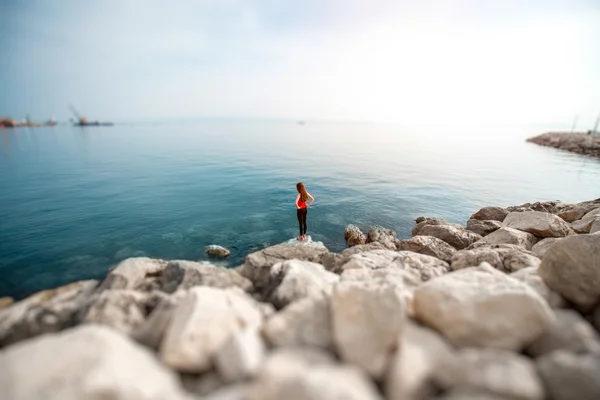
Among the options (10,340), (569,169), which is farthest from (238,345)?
(569,169)

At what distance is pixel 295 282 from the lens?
17.9ft

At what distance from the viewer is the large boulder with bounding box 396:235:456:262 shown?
916cm

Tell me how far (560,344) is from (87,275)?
1260cm

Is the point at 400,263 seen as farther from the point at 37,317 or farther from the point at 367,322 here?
the point at 37,317

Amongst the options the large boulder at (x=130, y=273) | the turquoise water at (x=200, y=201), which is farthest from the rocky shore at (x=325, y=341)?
the turquoise water at (x=200, y=201)

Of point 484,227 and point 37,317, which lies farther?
point 484,227

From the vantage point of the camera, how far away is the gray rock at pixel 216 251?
11.0 metres

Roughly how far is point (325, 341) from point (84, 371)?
304 centimetres

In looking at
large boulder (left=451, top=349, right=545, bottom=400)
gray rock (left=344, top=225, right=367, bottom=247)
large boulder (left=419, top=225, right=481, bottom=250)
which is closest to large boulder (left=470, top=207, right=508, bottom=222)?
large boulder (left=419, top=225, right=481, bottom=250)

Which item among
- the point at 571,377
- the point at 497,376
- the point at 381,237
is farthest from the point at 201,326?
the point at 381,237

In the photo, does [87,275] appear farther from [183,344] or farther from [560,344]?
[560,344]

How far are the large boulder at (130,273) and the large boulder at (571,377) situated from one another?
783 centimetres

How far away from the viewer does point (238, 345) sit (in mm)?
3529

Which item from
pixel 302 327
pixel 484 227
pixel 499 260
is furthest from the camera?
pixel 484 227
